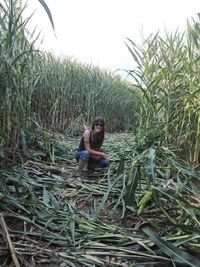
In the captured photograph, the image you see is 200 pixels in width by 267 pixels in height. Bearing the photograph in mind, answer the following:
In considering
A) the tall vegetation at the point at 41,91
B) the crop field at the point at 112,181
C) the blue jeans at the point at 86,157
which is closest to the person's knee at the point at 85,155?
the blue jeans at the point at 86,157

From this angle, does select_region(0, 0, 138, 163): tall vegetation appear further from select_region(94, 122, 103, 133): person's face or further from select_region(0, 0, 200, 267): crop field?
select_region(94, 122, 103, 133): person's face

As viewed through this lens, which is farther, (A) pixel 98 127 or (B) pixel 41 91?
(B) pixel 41 91

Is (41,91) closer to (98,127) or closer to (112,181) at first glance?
(98,127)

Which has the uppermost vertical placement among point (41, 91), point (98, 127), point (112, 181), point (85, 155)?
point (41, 91)

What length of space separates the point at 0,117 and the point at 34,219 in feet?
3.12

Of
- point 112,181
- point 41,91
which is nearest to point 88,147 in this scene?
point 112,181

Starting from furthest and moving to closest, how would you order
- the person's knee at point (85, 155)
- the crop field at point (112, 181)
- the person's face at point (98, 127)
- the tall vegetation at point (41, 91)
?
the person's face at point (98, 127)
the person's knee at point (85, 155)
the tall vegetation at point (41, 91)
the crop field at point (112, 181)

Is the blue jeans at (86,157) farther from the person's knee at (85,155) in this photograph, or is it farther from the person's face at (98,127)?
the person's face at (98,127)

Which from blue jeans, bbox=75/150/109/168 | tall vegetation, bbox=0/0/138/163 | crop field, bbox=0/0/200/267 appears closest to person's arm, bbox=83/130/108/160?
blue jeans, bbox=75/150/109/168

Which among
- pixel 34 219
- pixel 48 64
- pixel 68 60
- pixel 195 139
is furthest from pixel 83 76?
pixel 34 219

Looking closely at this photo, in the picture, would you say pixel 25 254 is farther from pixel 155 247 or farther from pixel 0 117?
pixel 0 117

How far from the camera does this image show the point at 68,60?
703 cm

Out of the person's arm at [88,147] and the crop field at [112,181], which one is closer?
the crop field at [112,181]

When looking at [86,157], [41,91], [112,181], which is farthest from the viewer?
[41,91]
